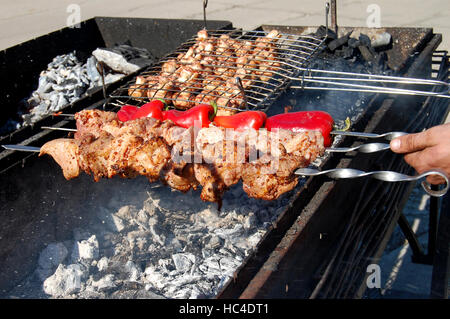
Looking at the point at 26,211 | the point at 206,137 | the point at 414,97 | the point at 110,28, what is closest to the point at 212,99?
the point at 206,137

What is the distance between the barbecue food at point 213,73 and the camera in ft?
12.6

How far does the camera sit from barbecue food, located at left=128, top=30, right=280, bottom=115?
12.6 ft

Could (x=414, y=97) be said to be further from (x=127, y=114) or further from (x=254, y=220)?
(x=127, y=114)

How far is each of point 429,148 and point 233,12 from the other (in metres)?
9.84

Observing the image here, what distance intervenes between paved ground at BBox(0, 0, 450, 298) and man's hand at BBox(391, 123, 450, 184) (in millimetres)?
6821

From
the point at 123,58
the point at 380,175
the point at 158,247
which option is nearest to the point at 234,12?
the point at 123,58

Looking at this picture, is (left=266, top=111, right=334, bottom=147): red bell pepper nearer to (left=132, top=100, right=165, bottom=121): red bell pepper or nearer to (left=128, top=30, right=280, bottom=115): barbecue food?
(left=128, top=30, right=280, bottom=115): barbecue food

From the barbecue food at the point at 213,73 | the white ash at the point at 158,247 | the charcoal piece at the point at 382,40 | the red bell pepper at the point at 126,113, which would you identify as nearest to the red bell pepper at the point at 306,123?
the barbecue food at the point at 213,73

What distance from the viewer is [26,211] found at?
10.6 feet

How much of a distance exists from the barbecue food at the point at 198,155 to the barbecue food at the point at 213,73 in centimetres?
75

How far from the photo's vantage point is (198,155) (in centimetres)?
283
